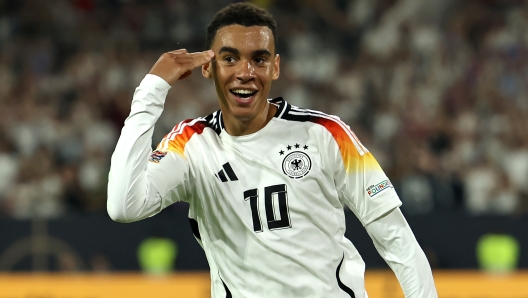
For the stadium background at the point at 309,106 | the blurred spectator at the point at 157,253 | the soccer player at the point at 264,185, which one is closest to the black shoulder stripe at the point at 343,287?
the soccer player at the point at 264,185

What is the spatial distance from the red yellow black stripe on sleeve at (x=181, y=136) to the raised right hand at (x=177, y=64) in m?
0.29

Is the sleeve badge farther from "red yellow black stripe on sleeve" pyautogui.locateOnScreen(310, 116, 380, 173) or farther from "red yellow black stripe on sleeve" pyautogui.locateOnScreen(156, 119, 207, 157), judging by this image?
"red yellow black stripe on sleeve" pyautogui.locateOnScreen(310, 116, 380, 173)

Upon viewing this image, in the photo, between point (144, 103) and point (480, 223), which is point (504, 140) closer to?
point (480, 223)

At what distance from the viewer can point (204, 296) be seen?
26.1ft

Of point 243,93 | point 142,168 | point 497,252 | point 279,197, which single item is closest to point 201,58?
point 243,93

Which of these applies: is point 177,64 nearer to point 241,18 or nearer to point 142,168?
point 241,18

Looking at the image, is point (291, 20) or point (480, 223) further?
point (291, 20)

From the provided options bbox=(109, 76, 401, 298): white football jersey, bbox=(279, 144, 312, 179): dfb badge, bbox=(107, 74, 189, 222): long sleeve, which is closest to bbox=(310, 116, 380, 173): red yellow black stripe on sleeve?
bbox=(109, 76, 401, 298): white football jersey

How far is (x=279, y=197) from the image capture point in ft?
11.4

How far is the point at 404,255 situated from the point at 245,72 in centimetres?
96

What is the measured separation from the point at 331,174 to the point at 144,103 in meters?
0.80

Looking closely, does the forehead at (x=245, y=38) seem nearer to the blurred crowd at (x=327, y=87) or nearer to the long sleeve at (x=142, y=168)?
the long sleeve at (x=142, y=168)

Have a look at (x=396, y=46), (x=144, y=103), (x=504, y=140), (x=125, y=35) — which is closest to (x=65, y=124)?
(x=125, y=35)

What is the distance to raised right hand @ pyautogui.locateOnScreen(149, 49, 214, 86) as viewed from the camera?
3.45m
